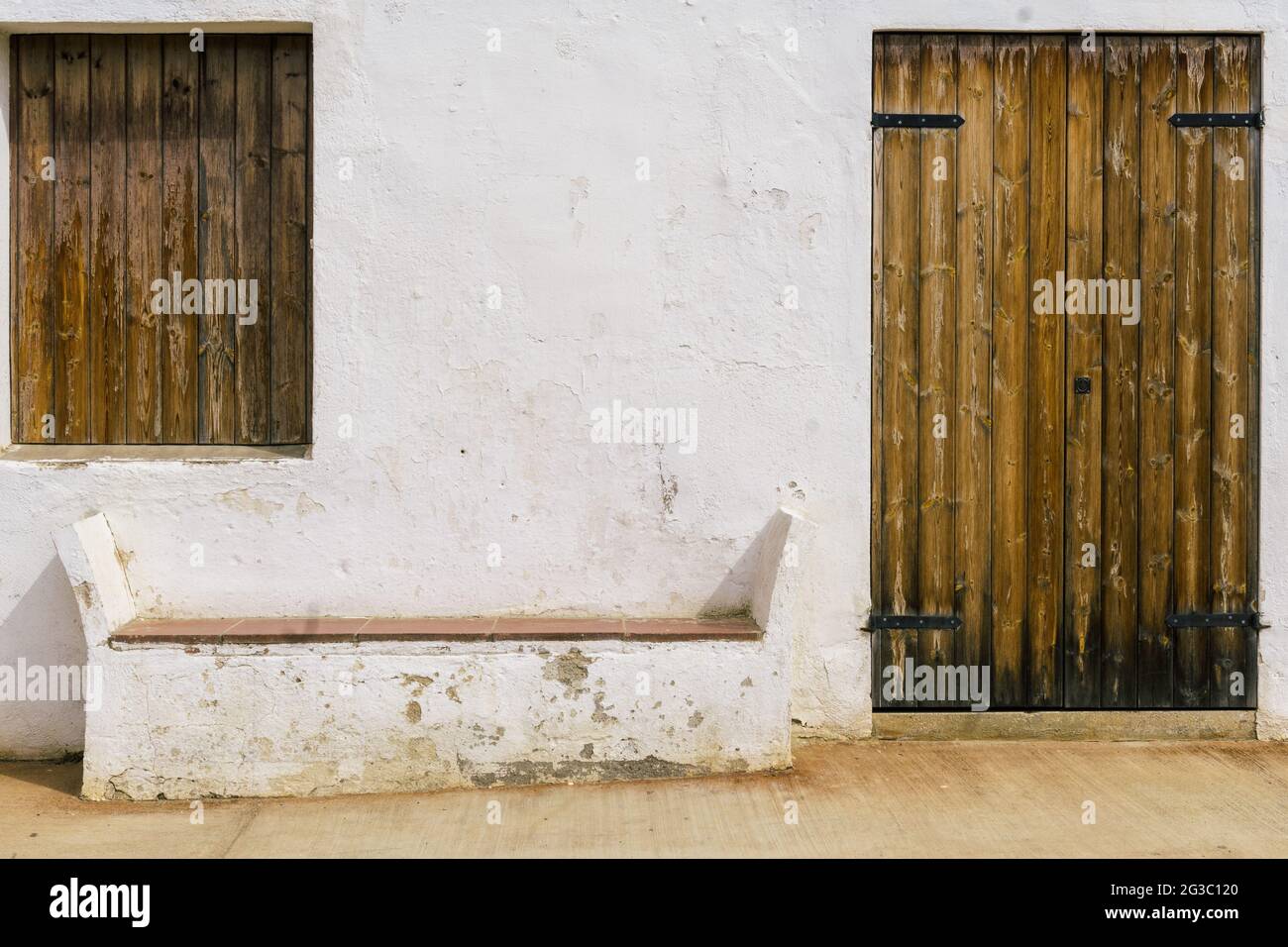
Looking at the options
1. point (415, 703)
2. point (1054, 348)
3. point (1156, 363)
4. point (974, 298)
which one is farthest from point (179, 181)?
point (1156, 363)

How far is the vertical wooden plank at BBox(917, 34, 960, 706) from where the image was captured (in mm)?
4555

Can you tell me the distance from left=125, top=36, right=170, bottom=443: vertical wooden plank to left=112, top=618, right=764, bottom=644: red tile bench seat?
912mm

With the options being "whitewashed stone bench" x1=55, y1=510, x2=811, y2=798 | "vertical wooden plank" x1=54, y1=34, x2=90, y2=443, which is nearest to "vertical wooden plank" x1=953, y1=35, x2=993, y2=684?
"whitewashed stone bench" x1=55, y1=510, x2=811, y2=798

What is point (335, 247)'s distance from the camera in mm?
4398

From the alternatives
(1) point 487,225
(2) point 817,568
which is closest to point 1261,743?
(2) point 817,568

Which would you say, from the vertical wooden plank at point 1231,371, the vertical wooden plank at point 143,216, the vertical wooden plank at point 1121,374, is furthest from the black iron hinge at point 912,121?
the vertical wooden plank at point 143,216

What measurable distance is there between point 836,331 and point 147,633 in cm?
283

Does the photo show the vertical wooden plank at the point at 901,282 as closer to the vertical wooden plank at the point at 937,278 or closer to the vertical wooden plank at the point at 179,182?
the vertical wooden plank at the point at 937,278

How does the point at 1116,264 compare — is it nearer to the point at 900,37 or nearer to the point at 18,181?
the point at 900,37

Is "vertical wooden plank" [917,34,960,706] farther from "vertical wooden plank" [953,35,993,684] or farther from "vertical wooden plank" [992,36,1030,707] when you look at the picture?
"vertical wooden plank" [992,36,1030,707]

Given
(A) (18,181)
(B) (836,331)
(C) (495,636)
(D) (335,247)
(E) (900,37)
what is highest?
(E) (900,37)

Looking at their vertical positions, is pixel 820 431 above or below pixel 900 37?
below

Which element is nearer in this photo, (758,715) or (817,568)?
(758,715)

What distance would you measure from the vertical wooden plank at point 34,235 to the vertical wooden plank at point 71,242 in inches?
1.3
